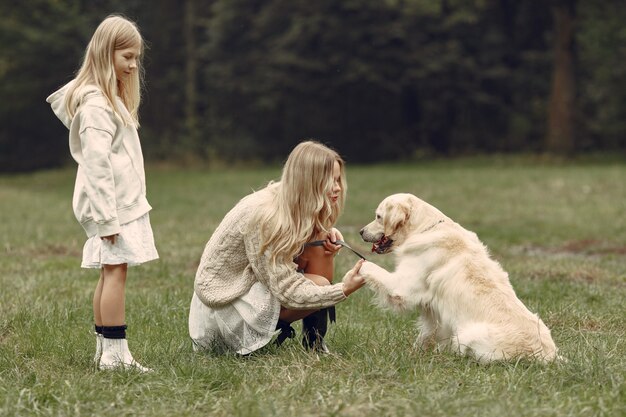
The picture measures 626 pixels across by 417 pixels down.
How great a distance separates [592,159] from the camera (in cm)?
2723

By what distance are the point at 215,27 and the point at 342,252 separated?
23.4 meters

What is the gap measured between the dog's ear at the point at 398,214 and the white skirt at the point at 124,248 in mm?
1399

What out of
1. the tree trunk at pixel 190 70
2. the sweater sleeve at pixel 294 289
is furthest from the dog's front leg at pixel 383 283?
the tree trunk at pixel 190 70

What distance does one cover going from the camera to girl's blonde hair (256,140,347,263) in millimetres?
4828

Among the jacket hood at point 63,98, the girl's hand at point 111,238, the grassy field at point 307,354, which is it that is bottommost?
the grassy field at point 307,354

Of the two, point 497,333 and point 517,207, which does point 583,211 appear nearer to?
point 517,207

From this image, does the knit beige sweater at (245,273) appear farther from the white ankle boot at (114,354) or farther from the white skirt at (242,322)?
the white ankle boot at (114,354)

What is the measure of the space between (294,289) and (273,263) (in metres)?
0.18

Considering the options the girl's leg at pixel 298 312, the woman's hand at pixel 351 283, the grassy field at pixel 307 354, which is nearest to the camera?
the grassy field at pixel 307 354

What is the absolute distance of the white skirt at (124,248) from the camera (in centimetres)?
473

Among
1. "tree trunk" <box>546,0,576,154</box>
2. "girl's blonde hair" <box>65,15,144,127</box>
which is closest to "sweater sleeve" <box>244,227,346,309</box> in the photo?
"girl's blonde hair" <box>65,15,144,127</box>

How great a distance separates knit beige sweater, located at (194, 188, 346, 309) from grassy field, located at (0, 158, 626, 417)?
0.33 metres

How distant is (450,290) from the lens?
4.84 m

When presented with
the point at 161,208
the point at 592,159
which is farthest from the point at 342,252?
the point at 592,159
